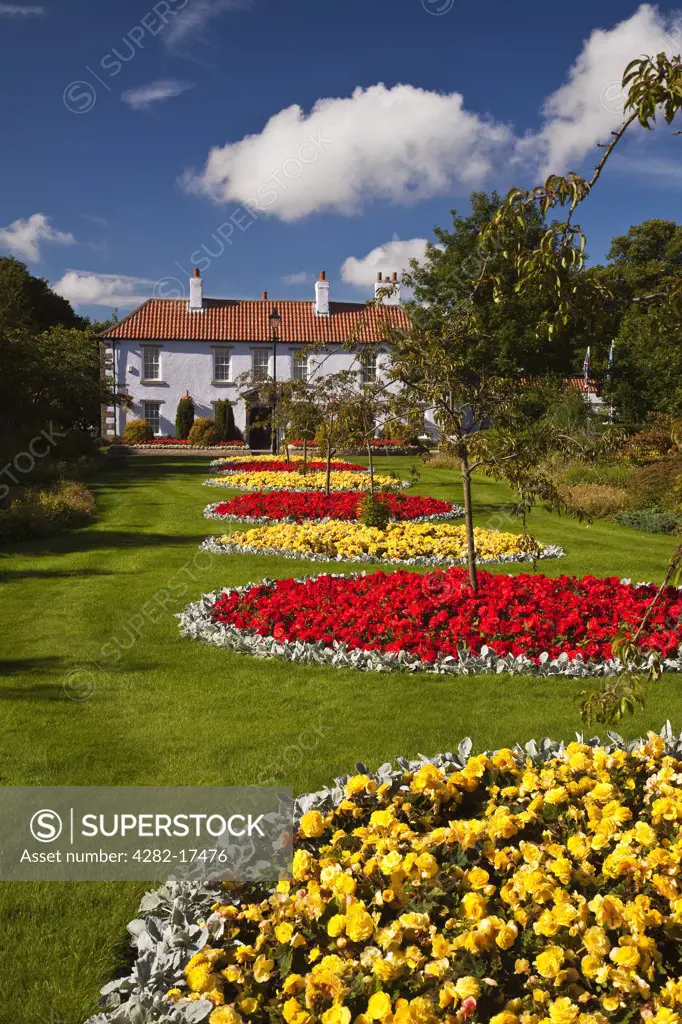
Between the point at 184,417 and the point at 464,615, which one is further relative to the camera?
the point at 184,417

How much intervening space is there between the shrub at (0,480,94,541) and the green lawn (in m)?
4.49

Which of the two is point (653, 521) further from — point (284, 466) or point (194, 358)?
point (194, 358)

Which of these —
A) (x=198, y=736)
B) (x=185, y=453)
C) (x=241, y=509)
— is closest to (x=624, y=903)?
(x=198, y=736)

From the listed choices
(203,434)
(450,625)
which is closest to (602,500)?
(450,625)

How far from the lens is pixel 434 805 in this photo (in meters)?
3.86

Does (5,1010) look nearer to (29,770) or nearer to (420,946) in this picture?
(420,946)

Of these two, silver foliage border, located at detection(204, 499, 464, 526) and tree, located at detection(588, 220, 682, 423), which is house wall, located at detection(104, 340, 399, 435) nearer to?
tree, located at detection(588, 220, 682, 423)

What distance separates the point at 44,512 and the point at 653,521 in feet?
39.9

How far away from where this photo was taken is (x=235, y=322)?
45531 mm

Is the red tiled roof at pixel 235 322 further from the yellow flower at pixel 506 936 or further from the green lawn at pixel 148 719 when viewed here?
the yellow flower at pixel 506 936

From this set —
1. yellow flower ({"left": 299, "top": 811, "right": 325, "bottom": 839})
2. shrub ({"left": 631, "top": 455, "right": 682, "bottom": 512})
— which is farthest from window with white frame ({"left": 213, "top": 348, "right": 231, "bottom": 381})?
yellow flower ({"left": 299, "top": 811, "right": 325, "bottom": 839})

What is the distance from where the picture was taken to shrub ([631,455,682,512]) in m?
17.2

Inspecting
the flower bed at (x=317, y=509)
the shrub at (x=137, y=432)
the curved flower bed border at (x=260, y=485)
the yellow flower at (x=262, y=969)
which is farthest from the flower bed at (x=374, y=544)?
the shrub at (x=137, y=432)

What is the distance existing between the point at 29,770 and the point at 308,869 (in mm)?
2427
